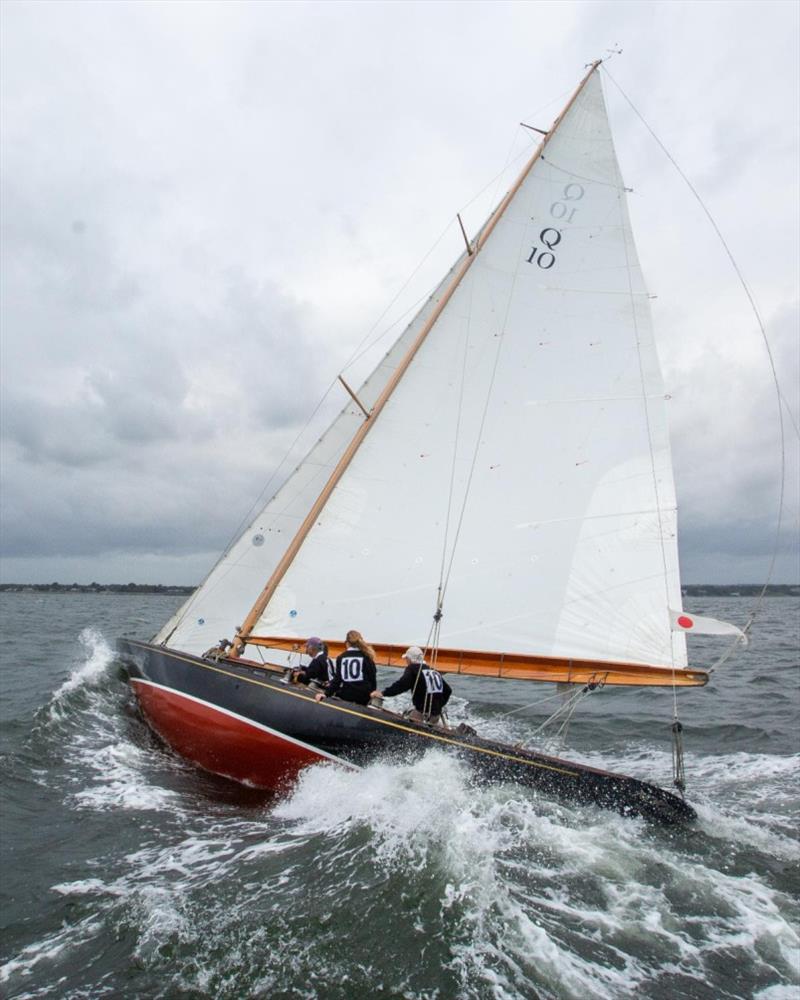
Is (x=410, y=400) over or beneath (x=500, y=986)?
over

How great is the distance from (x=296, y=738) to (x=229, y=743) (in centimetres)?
134

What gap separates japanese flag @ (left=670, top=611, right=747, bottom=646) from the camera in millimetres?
8133

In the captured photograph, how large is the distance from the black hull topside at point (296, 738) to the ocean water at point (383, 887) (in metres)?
0.21

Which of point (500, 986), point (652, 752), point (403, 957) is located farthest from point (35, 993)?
point (652, 752)

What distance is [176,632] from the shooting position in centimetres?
1259

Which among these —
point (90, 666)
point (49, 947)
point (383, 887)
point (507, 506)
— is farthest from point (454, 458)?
point (90, 666)

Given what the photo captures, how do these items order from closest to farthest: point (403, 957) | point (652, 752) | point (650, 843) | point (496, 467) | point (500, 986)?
1. point (500, 986)
2. point (403, 957)
3. point (650, 843)
4. point (496, 467)
5. point (652, 752)

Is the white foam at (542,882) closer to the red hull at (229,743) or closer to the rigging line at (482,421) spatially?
the red hull at (229,743)

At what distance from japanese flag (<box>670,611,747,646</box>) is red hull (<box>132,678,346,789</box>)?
460 cm

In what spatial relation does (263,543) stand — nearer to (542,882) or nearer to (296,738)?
(296,738)

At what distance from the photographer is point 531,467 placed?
10.0m

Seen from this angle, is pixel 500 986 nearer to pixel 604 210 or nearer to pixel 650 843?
pixel 650 843

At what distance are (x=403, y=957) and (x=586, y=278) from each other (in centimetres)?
885

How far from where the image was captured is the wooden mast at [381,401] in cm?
1025
